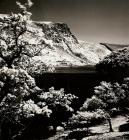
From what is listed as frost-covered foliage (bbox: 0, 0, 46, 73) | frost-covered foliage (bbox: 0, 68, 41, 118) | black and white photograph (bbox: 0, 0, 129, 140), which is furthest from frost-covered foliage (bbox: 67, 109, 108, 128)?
frost-covered foliage (bbox: 0, 0, 46, 73)

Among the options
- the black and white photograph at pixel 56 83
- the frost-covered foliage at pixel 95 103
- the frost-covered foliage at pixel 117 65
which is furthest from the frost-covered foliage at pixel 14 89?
the frost-covered foliage at pixel 117 65

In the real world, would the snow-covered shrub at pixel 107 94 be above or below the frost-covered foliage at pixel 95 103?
above

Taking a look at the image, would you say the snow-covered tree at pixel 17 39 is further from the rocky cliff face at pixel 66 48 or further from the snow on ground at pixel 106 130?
the rocky cliff face at pixel 66 48

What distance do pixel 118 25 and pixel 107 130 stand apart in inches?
245

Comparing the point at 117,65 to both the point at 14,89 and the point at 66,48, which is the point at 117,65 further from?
the point at 14,89

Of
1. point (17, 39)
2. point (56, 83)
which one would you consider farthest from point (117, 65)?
point (17, 39)

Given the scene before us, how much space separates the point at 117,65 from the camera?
962 inches

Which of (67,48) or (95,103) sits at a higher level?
(67,48)

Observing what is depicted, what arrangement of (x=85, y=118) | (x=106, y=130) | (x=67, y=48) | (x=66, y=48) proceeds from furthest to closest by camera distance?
(x=67, y=48) → (x=66, y=48) → (x=106, y=130) → (x=85, y=118)

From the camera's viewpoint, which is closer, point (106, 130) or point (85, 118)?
point (85, 118)

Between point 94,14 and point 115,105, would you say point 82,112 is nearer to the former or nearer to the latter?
point 115,105

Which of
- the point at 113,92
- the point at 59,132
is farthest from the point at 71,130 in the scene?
the point at 113,92

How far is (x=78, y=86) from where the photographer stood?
2333cm

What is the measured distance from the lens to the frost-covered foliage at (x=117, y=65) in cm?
2382
